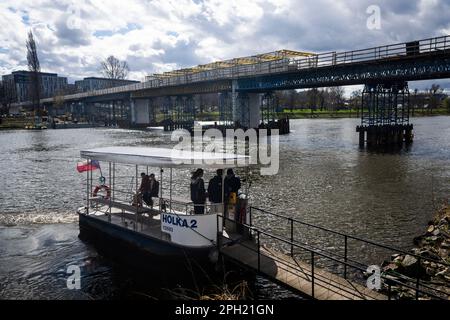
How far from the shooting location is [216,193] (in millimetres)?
13523

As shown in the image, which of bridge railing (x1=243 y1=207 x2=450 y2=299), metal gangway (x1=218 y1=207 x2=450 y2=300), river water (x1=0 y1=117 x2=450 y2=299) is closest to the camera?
metal gangway (x1=218 y1=207 x2=450 y2=300)

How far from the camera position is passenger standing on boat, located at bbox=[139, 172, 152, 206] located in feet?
51.1

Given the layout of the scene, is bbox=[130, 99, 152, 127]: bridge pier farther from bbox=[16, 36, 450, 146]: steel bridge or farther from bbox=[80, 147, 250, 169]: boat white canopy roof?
bbox=[80, 147, 250, 169]: boat white canopy roof

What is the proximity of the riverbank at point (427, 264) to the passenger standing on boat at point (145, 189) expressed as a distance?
8.96 metres

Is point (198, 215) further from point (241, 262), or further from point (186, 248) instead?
point (241, 262)

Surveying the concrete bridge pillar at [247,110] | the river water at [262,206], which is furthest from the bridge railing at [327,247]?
the concrete bridge pillar at [247,110]

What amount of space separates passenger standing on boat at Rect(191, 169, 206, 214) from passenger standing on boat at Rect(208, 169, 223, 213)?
0.29 m

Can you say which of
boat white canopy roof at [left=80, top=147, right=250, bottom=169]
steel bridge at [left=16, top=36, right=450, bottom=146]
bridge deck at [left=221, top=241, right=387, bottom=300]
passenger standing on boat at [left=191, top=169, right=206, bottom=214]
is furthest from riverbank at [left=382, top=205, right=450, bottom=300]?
steel bridge at [left=16, top=36, right=450, bottom=146]

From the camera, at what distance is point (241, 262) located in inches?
469

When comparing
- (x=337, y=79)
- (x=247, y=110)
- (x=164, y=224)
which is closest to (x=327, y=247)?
(x=164, y=224)

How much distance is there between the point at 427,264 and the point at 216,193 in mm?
7815

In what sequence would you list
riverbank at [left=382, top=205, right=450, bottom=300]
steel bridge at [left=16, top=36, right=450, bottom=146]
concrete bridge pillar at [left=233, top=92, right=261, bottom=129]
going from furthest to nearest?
concrete bridge pillar at [left=233, top=92, right=261, bottom=129] → steel bridge at [left=16, top=36, right=450, bottom=146] → riverbank at [left=382, top=205, right=450, bottom=300]

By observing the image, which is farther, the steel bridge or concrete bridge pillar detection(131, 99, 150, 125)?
concrete bridge pillar detection(131, 99, 150, 125)
